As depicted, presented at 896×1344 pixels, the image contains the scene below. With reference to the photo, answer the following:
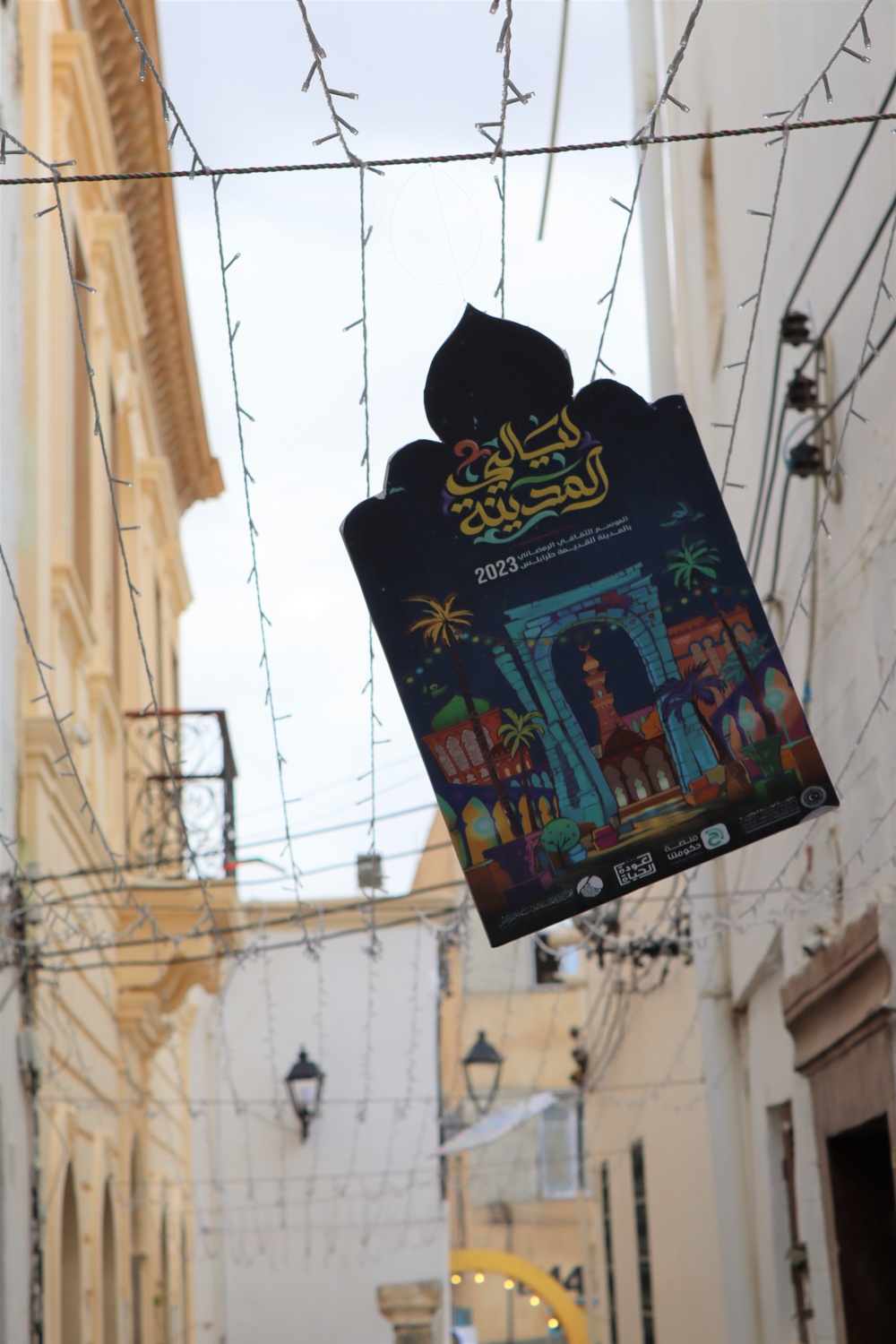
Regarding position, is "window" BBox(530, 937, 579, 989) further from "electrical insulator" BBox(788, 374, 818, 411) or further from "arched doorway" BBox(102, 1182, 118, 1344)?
"electrical insulator" BBox(788, 374, 818, 411)

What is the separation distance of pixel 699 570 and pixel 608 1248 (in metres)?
14.6

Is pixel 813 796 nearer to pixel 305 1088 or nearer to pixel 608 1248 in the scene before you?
pixel 305 1088

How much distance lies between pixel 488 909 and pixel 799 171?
390cm

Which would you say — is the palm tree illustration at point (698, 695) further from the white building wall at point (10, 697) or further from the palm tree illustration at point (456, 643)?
the white building wall at point (10, 697)

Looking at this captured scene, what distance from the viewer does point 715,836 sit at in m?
3.40

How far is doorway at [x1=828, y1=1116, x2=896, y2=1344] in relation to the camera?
5.87 m

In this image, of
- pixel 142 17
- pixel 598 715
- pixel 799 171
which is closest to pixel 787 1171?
pixel 799 171

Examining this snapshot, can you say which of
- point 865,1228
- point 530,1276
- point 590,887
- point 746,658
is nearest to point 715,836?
point 590,887

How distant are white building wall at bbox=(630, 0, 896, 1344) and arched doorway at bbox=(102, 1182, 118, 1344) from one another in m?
4.45

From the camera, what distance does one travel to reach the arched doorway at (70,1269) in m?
9.09

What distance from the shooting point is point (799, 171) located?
20.4 ft

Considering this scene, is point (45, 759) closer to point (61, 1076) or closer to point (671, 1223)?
point (61, 1076)

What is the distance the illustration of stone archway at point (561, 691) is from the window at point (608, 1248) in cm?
1388

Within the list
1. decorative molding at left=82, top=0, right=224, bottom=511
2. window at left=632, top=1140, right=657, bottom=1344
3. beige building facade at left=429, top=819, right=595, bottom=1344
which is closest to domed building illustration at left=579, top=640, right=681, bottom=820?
decorative molding at left=82, top=0, right=224, bottom=511
